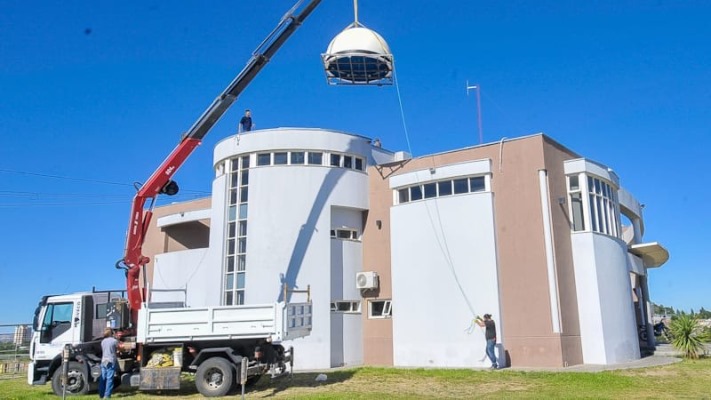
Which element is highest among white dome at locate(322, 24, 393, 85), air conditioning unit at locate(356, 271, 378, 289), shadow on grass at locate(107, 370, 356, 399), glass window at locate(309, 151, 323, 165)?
white dome at locate(322, 24, 393, 85)

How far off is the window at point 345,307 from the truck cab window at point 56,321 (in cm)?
948

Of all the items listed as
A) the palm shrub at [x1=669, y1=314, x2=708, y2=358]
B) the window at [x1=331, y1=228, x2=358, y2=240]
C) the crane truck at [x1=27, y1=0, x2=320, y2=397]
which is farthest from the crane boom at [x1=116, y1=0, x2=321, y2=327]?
the palm shrub at [x1=669, y1=314, x2=708, y2=358]

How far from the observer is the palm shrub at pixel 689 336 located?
21.9m

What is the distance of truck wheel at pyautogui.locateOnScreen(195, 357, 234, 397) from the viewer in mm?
14680

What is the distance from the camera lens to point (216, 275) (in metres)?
23.3

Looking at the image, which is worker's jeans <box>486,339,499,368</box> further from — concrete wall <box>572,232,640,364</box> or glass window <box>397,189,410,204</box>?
glass window <box>397,189,410,204</box>

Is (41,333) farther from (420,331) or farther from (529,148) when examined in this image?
(529,148)

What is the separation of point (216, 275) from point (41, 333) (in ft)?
25.0

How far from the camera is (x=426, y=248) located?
72.4 ft

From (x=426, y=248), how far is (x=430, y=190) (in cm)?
230

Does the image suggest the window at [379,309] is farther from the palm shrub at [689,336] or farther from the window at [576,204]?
the palm shrub at [689,336]

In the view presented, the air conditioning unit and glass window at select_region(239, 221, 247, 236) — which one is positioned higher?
glass window at select_region(239, 221, 247, 236)

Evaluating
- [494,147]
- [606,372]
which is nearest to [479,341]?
[606,372]

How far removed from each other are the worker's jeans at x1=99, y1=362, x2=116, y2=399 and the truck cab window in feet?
7.93
